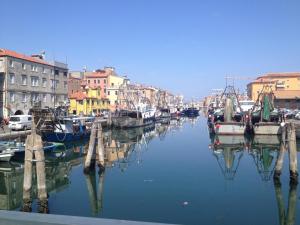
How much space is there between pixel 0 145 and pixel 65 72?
4386 centimetres

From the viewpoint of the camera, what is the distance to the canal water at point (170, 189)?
15766 mm

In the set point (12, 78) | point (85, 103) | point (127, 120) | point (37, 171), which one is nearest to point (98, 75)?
point (85, 103)

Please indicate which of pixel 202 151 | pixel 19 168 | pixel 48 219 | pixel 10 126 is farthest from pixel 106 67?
pixel 48 219

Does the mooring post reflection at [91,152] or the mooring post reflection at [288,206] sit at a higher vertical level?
the mooring post reflection at [91,152]

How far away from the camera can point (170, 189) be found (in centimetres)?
2031

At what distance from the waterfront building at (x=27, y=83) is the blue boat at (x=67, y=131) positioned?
5065 mm

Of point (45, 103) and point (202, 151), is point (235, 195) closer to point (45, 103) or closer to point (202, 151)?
point (202, 151)

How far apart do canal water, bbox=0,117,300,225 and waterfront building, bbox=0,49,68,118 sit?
21.6m

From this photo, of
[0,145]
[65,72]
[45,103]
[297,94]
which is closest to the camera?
[0,145]

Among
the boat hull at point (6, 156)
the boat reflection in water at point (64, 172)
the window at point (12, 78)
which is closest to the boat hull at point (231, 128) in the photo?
the boat reflection in water at point (64, 172)

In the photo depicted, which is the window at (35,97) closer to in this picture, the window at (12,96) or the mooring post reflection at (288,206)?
→ the window at (12,96)

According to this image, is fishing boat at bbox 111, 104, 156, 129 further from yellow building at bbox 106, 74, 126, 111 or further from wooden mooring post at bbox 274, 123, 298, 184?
wooden mooring post at bbox 274, 123, 298, 184

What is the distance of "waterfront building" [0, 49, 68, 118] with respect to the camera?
170 ft

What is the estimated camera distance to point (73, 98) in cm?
7862
